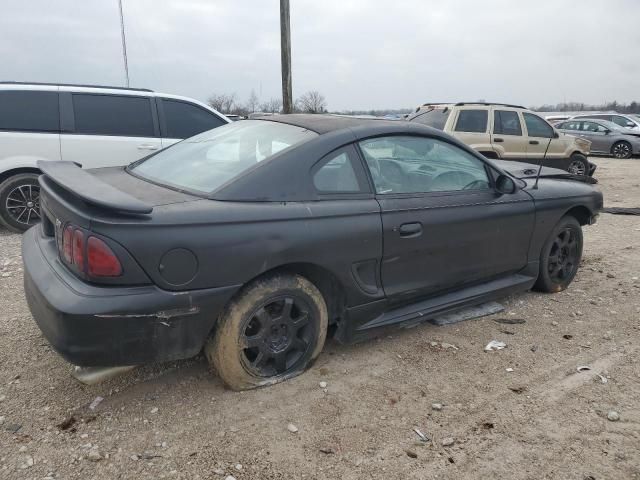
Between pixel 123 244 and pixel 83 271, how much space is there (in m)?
0.24

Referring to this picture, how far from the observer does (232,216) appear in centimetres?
251

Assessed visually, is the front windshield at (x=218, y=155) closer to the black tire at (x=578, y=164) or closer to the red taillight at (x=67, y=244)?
the red taillight at (x=67, y=244)

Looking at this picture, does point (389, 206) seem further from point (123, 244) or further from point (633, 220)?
point (633, 220)

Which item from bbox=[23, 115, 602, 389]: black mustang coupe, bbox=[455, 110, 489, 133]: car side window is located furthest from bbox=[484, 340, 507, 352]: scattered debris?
bbox=[455, 110, 489, 133]: car side window

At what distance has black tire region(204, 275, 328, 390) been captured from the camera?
2.62 metres

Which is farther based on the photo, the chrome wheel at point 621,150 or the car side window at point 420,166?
the chrome wheel at point 621,150

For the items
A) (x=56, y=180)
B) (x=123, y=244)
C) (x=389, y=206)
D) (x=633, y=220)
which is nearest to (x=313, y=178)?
(x=389, y=206)

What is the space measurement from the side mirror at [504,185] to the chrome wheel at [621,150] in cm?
1710

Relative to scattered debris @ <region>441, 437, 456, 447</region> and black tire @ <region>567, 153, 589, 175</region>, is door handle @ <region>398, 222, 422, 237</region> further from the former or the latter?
black tire @ <region>567, 153, 589, 175</region>

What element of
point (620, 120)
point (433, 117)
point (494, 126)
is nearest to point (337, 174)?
point (433, 117)

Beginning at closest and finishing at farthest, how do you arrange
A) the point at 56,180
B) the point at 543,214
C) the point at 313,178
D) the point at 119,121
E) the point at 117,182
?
the point at 56,180, the point at 313,178, the point at 117,182, the point at 543,214, the point at 119,121

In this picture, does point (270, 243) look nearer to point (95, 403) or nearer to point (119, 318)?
point (119, 318)

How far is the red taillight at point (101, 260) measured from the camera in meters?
2.24

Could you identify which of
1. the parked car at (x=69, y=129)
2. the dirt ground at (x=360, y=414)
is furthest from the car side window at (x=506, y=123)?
the dirt ground at (x=360, y=414)
